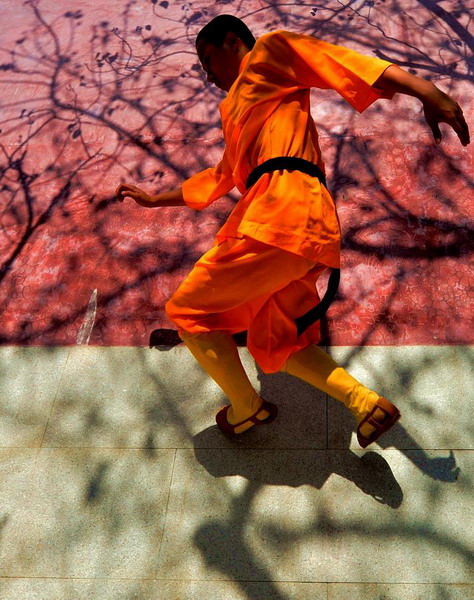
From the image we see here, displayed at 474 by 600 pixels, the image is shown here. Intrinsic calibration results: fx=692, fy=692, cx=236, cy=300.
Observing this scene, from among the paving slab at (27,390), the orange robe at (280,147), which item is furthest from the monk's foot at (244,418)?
the paving slab at (27,390)

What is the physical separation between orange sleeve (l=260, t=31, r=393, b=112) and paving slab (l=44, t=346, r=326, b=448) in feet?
5.40

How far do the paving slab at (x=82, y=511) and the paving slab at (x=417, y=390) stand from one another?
3.23ft

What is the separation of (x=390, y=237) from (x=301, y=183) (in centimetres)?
171

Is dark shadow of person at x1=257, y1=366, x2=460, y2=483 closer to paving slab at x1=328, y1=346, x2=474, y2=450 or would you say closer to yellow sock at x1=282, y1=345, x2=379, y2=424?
paving slab at x1=328, y1=346, x2=474, y2=450

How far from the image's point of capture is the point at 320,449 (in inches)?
138

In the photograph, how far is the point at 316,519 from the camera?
10.7ft

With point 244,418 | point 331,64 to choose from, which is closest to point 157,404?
point 244,418

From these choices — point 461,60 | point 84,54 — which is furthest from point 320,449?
point 84,54

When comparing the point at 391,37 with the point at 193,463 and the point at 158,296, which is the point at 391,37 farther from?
the point at 193,463

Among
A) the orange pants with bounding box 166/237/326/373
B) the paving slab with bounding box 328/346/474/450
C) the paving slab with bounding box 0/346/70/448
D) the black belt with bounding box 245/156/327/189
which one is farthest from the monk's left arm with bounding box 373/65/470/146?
the paving slab with bounding box 0/346/70/448

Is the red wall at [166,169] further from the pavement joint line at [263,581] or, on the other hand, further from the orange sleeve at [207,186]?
the pavement joint line at [263,581]

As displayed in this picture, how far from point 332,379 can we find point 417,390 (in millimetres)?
678

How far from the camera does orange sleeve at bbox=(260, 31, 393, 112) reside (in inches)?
105

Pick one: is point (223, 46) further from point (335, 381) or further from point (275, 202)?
point (335, 381)
